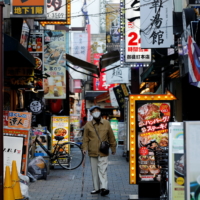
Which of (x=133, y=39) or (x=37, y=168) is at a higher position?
(x=133, y=39)

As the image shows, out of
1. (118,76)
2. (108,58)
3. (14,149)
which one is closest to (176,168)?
(14,149)

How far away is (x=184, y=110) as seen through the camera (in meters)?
17.5

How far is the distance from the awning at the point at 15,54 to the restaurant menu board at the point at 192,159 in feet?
21.1

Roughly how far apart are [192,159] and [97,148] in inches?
214

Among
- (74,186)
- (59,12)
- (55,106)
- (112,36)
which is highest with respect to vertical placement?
(59,12)

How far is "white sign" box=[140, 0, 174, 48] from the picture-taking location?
46.9 feet

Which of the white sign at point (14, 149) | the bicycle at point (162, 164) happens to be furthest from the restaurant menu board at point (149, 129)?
the white sign at point (14, 149)

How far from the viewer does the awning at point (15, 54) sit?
35.0 ft

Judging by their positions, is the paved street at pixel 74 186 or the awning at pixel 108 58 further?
the awning at pixel 108 58

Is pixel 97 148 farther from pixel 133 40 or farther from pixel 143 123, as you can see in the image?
A: pixel 133 40

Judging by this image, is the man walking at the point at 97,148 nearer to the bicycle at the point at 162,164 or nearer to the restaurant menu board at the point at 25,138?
the restaurant menu board at the point at 25,138

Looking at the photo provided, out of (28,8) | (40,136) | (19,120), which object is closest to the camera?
(19,120)

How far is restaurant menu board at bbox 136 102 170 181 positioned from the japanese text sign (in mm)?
2396

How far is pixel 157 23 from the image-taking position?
14453 mm
